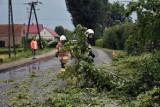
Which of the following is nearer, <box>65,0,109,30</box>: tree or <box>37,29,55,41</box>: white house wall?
<box>65,0,109,30</box>: tree

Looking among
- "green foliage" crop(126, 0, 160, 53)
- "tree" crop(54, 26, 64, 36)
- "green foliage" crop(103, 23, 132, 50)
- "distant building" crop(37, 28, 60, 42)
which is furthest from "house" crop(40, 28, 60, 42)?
"green foliage" crop(126, 0, 160, 53)

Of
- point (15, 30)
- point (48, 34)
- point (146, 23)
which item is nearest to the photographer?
point (146, 23)

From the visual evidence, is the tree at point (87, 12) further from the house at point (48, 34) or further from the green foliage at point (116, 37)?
the house at point (48, 34)

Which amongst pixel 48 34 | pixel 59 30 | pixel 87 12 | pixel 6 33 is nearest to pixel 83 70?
pixel 87 12

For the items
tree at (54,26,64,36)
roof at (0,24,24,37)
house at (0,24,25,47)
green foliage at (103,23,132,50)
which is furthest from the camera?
tree at (54,26,64,36)

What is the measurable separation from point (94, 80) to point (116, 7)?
2.59 m

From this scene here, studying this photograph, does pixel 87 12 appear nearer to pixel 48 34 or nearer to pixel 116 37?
pixel 116 37

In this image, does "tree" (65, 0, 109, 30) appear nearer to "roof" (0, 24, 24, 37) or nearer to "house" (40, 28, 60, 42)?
"roof" (0, 24, 24, 37)

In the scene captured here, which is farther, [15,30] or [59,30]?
[59,30]

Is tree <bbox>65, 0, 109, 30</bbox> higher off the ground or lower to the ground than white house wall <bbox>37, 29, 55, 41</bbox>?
higher

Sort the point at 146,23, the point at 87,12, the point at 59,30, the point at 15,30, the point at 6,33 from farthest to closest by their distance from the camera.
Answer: the point at 59,30 < the point at 15,30 < the point at 6,33 < the point at 87,12 < the point at 146,23

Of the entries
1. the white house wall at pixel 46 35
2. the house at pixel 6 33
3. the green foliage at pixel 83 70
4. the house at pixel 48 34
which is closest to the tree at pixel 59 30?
the house at pixel 48 34

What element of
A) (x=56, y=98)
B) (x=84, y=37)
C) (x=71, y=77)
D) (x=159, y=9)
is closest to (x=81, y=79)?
(x=71, y=77)

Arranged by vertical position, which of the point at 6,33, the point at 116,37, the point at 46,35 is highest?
the point at 6,33
